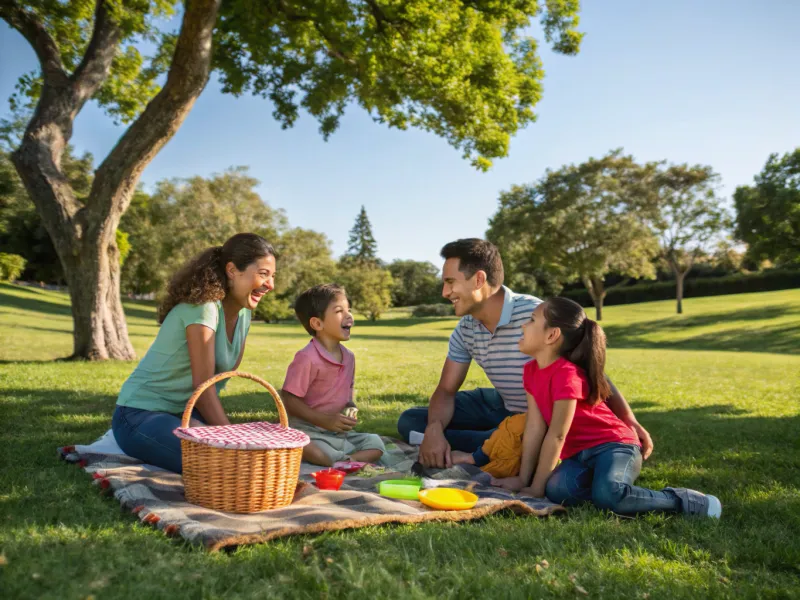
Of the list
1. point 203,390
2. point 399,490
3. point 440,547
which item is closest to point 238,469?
point 203,390

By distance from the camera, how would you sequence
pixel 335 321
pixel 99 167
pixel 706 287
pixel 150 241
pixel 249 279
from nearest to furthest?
pixel 249 279 → pixel 335 321 → pixel 99 167 → pixel 150 241 → pixel 706 287

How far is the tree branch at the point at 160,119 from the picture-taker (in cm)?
917

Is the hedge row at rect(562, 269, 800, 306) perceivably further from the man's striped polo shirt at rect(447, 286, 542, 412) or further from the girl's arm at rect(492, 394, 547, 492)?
the girl's arm at rect(492, 394, 547, 492)

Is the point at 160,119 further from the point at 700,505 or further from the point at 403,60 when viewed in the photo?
the point at 700,505

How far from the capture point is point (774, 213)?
22.0m

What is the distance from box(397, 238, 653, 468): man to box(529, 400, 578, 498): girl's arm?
0.68 metres

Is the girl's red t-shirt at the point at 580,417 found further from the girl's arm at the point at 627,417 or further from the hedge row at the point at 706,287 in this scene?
the hedge row at the point at 706,287

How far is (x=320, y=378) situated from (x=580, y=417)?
6.66ft

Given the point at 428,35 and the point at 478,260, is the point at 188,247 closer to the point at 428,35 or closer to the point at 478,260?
the point at 428,35

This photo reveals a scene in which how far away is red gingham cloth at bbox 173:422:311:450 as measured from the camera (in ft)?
9.63

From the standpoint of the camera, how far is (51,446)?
4.45 meters

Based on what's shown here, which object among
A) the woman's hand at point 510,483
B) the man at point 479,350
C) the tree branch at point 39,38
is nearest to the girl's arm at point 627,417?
the man at point 479,350

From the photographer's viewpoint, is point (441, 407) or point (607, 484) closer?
point (607, 484)

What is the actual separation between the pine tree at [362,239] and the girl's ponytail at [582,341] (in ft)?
224
